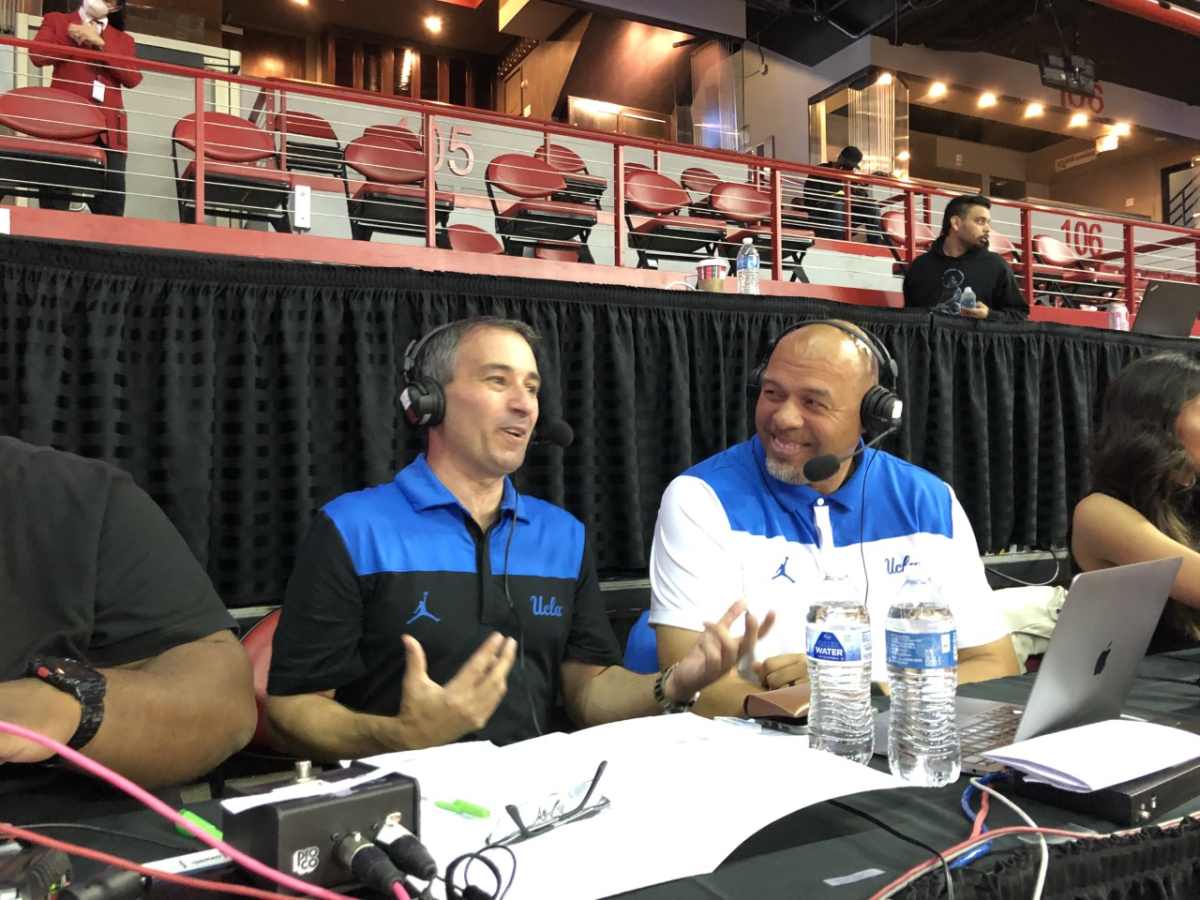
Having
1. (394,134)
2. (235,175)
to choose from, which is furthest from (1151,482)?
(394,134)

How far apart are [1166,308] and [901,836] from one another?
452cm

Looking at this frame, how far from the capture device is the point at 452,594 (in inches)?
60.2

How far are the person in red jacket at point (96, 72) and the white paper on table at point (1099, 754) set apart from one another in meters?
4.58

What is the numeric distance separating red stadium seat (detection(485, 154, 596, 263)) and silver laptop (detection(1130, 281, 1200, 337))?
2.95 m

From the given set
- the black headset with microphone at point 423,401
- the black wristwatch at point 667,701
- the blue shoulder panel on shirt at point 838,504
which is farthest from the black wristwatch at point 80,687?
the blue shoulder panel on shirt at point 838,504

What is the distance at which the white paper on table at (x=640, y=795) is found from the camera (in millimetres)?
632

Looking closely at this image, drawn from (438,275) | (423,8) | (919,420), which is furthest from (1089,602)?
(423,8)

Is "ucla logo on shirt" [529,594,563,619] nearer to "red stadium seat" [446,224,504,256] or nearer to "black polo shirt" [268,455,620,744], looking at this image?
"black polo shirt" [268,455,620,744]

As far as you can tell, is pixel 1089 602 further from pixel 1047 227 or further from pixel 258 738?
pixel 1047 227

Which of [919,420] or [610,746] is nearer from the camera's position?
[610,746]

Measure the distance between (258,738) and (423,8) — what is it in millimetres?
9429

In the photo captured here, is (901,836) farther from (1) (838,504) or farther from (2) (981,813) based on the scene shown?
(1) (838,504)

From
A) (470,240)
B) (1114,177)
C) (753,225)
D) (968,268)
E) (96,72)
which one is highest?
(1114,177)

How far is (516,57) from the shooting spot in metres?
10.0
